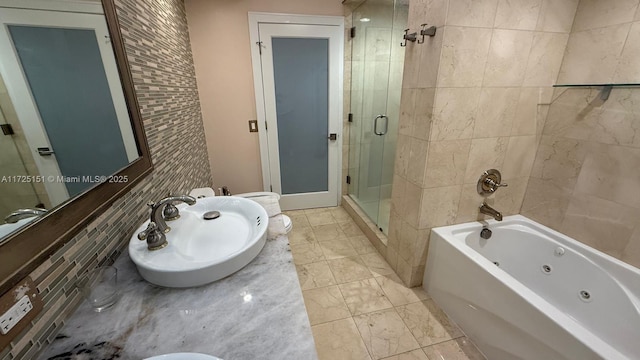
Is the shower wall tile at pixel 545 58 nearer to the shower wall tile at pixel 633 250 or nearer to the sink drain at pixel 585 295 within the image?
the shower wall tile at pixel 633 250

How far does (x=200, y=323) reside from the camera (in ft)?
2.28

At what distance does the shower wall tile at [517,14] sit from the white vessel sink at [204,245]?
1617mm

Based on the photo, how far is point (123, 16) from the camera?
3.60 feet

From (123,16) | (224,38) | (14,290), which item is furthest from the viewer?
(224,38)

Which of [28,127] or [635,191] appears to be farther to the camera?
[635,191]

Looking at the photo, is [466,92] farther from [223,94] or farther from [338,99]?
[223,94]

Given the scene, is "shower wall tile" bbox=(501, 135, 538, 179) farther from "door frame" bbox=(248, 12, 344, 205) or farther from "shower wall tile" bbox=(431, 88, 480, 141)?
"door frame" bbox=(248, 12, 344, 205)

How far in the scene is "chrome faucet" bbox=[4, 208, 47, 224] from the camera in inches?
22.4

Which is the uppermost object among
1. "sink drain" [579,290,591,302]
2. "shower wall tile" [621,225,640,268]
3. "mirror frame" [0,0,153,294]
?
"mirror frame" [0,0,153,294]

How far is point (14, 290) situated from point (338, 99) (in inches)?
101

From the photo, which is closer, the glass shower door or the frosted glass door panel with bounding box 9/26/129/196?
the frosted glass door panel with bounding box 9/26/129/196

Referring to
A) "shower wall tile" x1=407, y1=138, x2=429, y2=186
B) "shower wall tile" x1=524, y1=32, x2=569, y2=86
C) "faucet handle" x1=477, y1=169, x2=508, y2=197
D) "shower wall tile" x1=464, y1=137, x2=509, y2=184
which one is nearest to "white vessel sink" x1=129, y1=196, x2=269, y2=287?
"shower wall tile" x1=407, y1=138, x2=429, y2=186

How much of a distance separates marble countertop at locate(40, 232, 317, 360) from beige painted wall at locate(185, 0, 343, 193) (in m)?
1.95

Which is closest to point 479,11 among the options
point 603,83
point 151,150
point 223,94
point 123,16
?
point 603,83
